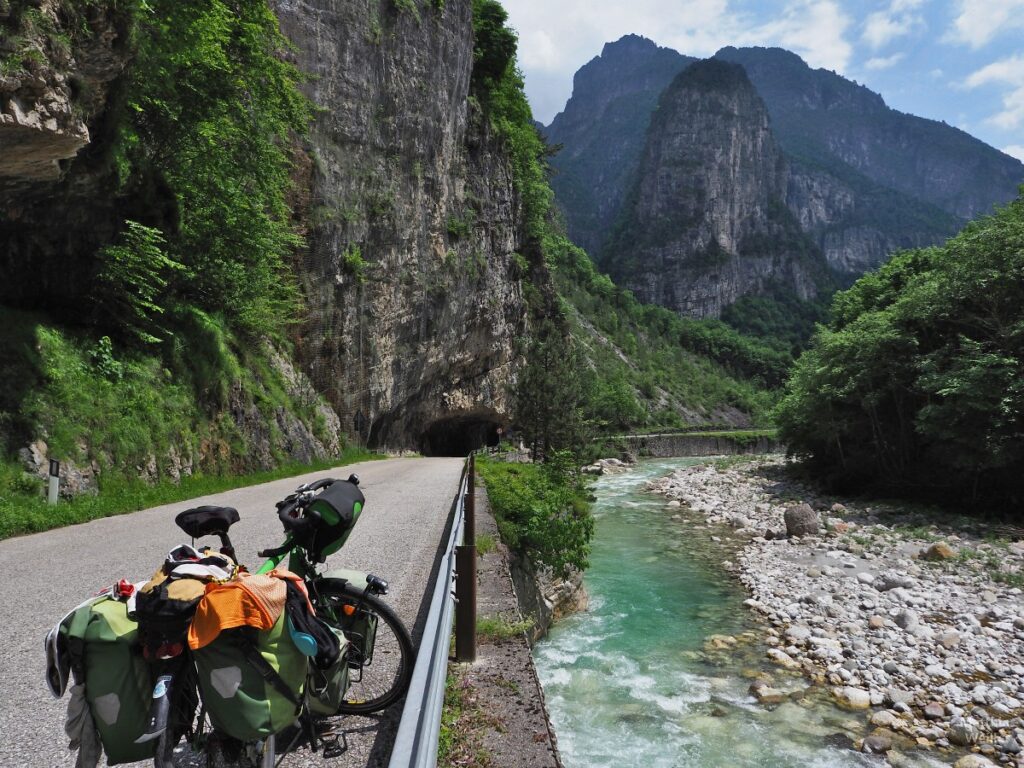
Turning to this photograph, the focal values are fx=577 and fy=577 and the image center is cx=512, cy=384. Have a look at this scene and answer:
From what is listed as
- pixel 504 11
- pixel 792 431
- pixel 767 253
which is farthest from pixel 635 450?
pixel 767 253

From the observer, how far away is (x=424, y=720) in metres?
1.97

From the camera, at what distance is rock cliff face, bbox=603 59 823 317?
14375cm

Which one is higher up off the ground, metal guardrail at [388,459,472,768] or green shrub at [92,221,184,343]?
green shrub at [92,221,184,343]

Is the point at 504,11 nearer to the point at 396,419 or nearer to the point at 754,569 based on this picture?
the point at 396,419

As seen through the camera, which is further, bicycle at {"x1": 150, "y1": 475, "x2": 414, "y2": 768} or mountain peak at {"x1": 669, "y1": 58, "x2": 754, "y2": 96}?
mountain peak at {"x1": 669, "y1": 58, "x2": 754, "y2": 96}

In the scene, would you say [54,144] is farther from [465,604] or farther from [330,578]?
[465,604]

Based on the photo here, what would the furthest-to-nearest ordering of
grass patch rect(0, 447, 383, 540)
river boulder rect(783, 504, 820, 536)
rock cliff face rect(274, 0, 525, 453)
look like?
rock cliff face rect(274, 0, 525, 453) → river boulder rect(783, 504, 820, 536) → grass patch rect(0, 447, 383, 540)

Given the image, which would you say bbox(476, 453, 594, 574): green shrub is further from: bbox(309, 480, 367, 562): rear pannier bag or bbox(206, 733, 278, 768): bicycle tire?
bbox(206, 733, 278, 768): bicycle tire

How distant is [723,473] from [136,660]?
38700 millimetres

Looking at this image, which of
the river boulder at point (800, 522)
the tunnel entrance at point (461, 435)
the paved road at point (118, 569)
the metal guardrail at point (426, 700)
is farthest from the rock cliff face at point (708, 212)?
the metal guardrail at point (426, 700)

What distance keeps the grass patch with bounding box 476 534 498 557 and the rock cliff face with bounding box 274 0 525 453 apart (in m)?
18.0

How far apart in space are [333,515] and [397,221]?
26.1 meters

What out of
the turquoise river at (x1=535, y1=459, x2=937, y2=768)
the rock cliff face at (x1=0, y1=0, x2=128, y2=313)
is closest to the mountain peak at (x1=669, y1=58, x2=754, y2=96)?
the turquoise river at (x1=535, y1=459, x2=937, y2=768)

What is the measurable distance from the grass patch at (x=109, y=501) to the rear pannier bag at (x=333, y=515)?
23.2 ft
